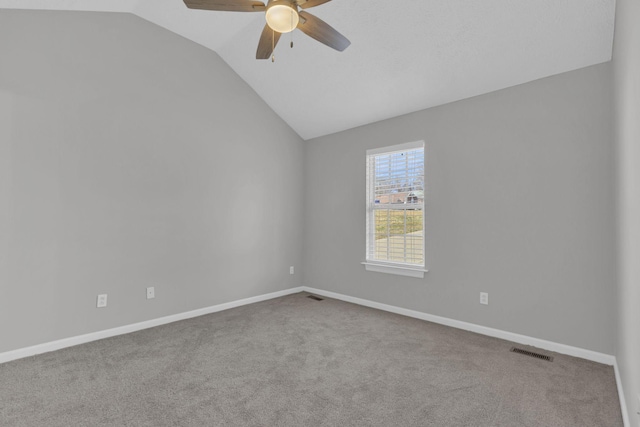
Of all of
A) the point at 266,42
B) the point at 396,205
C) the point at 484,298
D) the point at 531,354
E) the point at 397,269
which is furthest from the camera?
the point at 396,205

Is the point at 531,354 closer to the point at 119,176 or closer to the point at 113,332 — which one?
the point at 113,332

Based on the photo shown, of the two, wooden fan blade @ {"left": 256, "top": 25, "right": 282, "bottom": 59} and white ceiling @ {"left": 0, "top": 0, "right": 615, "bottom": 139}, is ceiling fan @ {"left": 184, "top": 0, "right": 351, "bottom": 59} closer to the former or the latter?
wooden fan blade @ {"left": 256, "top": 25, "right": 282, "bottom": 59}

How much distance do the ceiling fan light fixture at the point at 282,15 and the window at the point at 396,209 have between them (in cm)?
224

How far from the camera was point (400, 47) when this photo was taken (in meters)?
3.08

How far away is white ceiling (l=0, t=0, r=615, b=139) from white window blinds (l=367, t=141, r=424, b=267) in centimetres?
53

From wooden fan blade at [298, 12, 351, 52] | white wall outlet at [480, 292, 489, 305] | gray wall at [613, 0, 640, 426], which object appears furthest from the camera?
white wall outlet at [480, 292, 489, 305]

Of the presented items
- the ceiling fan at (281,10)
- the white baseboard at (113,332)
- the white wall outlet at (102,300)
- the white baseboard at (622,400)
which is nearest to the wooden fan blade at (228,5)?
the ceiling fan at (281,10)

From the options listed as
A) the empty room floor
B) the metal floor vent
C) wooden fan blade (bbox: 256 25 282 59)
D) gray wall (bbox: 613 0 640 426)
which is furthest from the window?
wooden fan blade (bbox: 256 25 282 59)

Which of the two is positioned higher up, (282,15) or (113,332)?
(282,15)

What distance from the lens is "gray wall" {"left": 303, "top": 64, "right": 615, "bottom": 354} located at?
8.72ft

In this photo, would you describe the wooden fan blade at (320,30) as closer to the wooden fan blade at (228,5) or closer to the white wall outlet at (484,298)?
the wooden fan blade at (228,5)

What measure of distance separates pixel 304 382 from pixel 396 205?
8.04ft

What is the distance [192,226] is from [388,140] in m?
2.60

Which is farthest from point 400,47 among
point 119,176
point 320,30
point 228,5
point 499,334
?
point 119,176
